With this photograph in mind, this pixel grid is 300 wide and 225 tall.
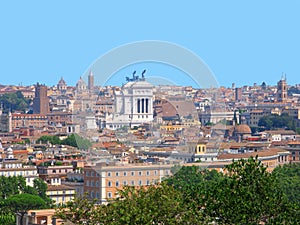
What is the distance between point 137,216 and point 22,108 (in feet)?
314

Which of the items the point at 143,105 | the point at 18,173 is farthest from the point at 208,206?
the point at 18,173

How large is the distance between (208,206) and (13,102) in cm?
9597

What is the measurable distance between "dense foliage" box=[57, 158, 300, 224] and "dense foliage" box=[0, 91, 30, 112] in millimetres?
90660

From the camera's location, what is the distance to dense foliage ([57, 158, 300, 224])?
19.7 metres

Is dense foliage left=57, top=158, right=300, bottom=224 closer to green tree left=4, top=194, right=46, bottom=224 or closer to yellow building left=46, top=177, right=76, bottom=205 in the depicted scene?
green tree left=4, top=194, right=46, bottom=224

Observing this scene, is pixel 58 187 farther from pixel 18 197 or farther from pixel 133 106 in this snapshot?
pixel 133 106

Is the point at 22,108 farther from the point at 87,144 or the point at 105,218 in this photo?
the point at 105,218

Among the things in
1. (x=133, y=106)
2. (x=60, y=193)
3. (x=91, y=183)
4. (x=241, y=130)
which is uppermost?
(x=133, y=106)

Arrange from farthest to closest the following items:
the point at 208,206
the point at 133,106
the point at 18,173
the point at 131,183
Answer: the point at 18,173
the point at 133,106
the point at 131,183
the point at 208,206

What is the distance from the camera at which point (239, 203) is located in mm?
19969

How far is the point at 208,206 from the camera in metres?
20.3

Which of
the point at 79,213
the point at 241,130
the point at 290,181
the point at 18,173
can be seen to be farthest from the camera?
the point at 241,130

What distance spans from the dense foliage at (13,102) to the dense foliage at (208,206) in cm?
9066

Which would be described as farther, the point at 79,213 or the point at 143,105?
the point at 143,105
